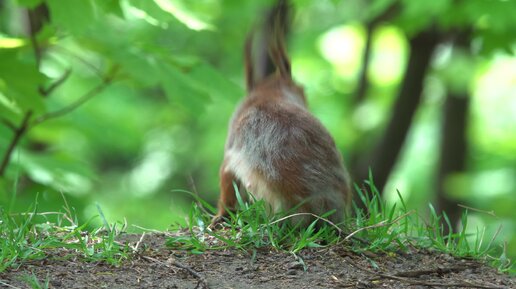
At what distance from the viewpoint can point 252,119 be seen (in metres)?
4.41

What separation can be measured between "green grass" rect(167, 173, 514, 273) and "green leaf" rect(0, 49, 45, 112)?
1.45 m

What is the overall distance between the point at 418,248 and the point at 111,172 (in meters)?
15.0

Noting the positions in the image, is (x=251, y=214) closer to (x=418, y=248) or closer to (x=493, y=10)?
(x=418, y=248)

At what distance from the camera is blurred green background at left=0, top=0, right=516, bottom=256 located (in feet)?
17.3

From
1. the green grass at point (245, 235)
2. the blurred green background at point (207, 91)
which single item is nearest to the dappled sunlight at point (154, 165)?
the blurred green background at point (207, 91)

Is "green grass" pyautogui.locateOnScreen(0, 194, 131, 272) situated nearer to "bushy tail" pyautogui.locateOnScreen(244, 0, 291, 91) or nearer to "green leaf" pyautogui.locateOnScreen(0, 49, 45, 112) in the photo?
"green leaf" pyautogui.locateOnScreen(0, 49, 45, 112)

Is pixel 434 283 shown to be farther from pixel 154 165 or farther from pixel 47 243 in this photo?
pixel 154 165

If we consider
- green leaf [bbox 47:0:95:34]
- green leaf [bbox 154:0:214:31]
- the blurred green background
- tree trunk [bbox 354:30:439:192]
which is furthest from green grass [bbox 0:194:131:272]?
tree trunk [bbox 354:30:439:192]

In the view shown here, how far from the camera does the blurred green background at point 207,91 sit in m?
5.28

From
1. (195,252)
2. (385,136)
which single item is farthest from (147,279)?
(385,136)

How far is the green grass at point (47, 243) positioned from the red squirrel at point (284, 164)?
0.74m

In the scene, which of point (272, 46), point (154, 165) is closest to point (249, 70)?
point (272, 46)

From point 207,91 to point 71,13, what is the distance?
56.5 inches

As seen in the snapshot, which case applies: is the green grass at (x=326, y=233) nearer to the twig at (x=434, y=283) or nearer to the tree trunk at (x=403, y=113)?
the twig at (x=434, y=283)
